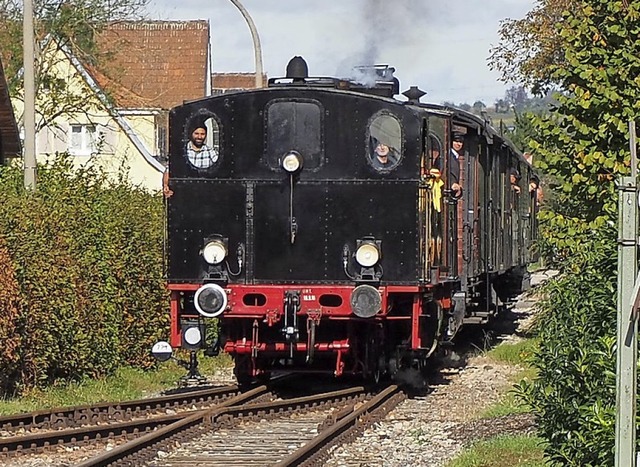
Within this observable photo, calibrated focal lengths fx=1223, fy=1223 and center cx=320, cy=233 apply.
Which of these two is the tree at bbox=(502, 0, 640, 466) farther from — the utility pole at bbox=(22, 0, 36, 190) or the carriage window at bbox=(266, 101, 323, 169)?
the utility pole at bbox=(22, 0, 36, 190)

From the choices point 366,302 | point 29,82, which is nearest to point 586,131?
point 366,302

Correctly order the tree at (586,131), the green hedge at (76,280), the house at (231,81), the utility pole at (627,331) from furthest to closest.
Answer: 1. the house at (231,81)
2. the green hedge at (76,280)
3. the tree at (586,131)
4. the utility pole at (627,331)

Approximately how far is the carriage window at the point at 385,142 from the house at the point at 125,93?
49.5ft

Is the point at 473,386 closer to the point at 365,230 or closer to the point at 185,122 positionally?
the point at 365,230

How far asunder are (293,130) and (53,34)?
24605 millimetres

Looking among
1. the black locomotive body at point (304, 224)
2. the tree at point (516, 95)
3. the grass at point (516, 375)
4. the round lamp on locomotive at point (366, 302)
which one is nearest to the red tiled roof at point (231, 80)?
the tree at point (516, 95)

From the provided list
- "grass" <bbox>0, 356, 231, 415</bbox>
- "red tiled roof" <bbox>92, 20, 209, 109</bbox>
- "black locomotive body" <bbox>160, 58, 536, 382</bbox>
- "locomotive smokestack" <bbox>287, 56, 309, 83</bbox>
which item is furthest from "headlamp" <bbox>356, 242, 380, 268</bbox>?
"red tiled roof" <bbox>92, 20, 209, 109</bbox>

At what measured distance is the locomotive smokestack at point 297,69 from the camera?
14012 millimetres

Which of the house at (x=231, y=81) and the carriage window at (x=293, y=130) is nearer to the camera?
the carriage window at (x=293, y=130)

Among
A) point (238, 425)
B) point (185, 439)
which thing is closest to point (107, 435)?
point (185, 439)

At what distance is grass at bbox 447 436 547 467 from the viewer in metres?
9.23

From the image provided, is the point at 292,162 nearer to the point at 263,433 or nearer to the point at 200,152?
the point at 200,152

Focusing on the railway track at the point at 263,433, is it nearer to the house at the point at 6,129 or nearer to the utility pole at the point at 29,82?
the utility pole at the point at 29,82

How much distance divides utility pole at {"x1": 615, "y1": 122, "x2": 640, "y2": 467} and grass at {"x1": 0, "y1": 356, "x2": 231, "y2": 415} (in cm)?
908
